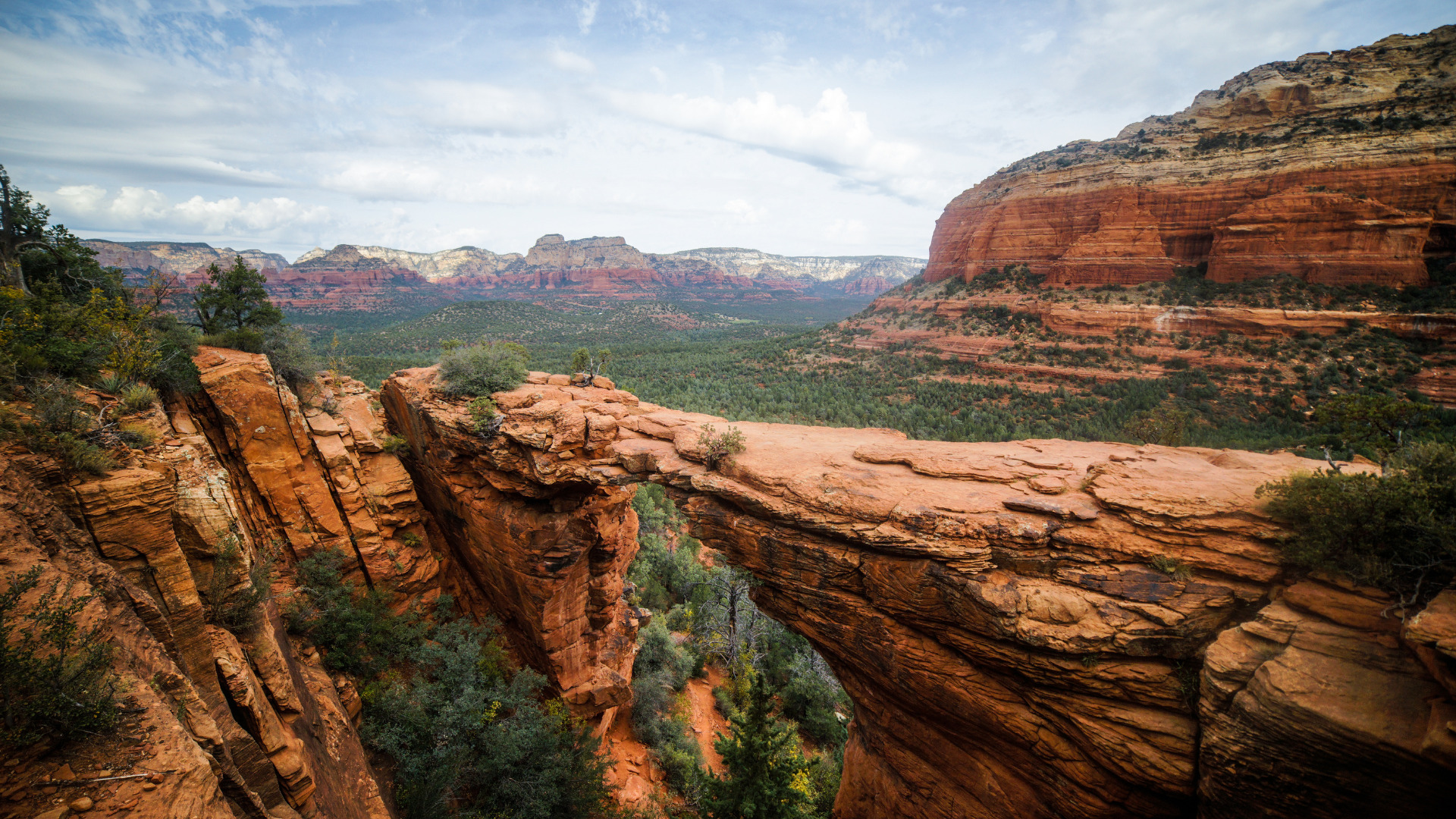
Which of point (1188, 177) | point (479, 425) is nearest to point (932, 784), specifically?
point (479, 425)

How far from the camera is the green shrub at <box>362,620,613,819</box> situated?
31.9 ft

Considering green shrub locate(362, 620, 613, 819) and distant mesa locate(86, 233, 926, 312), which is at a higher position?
distant mesa locate(86, 233, 926, 312)

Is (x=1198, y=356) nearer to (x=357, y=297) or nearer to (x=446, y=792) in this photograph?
(x=446, y=792)

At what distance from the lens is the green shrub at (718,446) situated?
9.70m

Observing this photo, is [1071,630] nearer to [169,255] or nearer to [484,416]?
[484,416]

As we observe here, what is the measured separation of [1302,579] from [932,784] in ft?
20.6

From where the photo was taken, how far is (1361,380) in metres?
26.5

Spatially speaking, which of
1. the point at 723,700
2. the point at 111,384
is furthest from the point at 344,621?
the point at 723,700

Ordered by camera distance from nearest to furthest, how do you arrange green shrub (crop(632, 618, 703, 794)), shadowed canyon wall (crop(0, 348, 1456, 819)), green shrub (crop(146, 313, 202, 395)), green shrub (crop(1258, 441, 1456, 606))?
shadowed canyon wall (crop(0, 348, 1456, 819))
green shrub (crop(1258, 441, 1456, 606))
green shrub (crop(146, 313, 202, 395))
green shrub (crop(632, 618, 703, 794))

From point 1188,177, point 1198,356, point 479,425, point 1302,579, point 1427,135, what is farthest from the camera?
point 1188,177

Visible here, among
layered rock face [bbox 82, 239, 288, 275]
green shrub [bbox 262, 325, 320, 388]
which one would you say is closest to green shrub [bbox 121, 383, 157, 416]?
green shrub [bbox 262, 325, 320, 388]

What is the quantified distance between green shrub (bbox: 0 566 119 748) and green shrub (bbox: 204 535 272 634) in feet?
9.05

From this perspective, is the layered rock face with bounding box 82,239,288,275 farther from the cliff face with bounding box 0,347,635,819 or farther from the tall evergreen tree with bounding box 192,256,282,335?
the cliff face with bounding box 0,347,635,819

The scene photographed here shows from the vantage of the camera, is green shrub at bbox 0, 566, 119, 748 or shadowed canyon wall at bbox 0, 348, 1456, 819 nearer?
green shrub at bbox 0, 566, 119, 748
